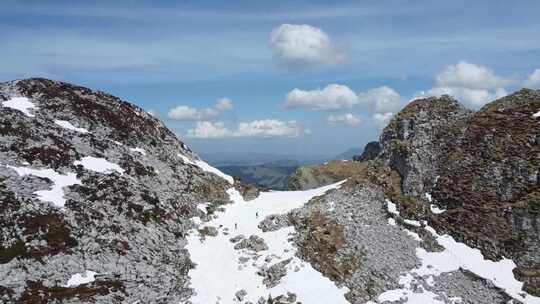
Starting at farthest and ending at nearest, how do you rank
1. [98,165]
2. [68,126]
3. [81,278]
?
[68,126] < [98,165] < [81,278]

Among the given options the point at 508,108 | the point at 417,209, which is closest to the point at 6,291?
the point at 417,209

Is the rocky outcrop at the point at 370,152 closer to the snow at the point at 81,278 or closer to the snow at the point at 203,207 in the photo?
the snow at the point at 203,207

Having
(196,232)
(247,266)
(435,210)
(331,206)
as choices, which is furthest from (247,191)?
(435,210)

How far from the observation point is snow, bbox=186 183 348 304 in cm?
4459

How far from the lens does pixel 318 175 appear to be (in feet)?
289

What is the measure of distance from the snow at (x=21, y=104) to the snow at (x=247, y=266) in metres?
29.0

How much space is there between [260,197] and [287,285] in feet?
79.3

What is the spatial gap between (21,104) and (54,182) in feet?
62.3

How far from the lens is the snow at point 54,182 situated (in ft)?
159

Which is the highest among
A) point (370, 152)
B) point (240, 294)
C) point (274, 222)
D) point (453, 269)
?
point (370, 152)

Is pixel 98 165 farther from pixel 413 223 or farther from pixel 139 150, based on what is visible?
pixel 413 223

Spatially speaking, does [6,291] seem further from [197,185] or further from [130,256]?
[197,185]

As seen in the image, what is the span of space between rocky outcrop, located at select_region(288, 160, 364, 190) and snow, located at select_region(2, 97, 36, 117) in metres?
47.3

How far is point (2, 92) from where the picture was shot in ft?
217
